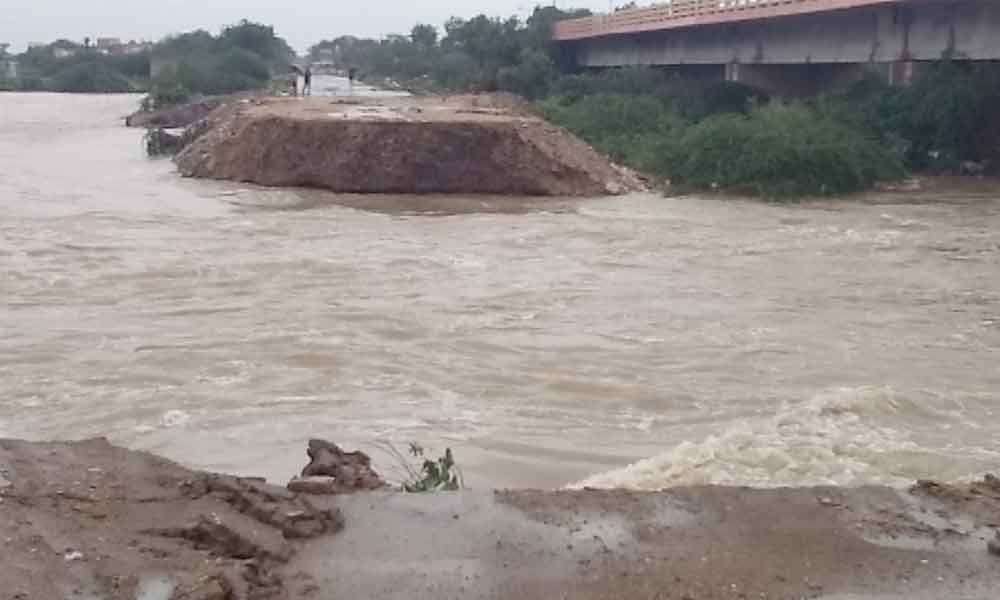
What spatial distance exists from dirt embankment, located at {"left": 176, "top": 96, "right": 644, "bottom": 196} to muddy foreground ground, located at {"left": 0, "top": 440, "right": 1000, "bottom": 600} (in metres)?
20.0

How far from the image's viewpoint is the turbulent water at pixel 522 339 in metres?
9.06

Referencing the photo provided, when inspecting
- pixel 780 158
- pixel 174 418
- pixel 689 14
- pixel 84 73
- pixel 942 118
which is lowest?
pixel 174 418

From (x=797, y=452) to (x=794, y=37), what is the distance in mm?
28350

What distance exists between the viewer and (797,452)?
8.67 metres

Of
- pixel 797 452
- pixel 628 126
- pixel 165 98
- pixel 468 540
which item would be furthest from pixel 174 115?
pixel 468 540

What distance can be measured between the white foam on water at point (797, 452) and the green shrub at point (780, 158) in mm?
16685

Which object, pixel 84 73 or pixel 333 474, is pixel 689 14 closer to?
pixel 333 474

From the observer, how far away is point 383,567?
546 centimetres

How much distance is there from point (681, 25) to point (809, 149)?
14.3 meters

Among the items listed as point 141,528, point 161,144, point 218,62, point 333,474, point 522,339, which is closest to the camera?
point 141,528

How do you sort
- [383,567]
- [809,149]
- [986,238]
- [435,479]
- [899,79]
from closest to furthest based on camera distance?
1. [383,567]
2. [435,479]
3. [986,238]
4. [809,149]
5. [899,79]

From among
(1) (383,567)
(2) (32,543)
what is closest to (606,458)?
(1) (383,567)

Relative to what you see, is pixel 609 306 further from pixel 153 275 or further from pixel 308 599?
pixel 308 599

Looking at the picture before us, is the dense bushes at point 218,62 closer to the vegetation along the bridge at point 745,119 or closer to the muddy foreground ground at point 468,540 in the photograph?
the vegetation along the bridge at point 745,119
